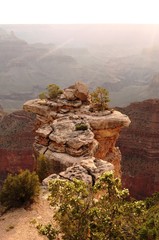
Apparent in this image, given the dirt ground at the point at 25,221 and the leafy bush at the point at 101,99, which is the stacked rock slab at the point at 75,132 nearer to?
the leafy bush at the point at 101,99

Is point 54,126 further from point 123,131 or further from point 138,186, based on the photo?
point 123,131

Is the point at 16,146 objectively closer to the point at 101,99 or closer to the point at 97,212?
the point at 101,99

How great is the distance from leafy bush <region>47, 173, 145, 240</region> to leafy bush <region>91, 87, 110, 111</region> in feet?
69.4

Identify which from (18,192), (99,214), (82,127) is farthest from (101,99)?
(99,214)

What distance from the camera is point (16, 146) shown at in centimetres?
6166

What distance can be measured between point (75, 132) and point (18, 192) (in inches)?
420

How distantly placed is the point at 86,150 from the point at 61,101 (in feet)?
30.3

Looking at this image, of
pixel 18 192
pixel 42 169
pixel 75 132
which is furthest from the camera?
pixel 75 132

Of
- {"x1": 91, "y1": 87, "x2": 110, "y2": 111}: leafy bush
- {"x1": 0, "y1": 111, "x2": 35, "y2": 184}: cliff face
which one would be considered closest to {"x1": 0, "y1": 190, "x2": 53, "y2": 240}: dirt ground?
{"x1": 91, "y1": 87, "x2": 110, "y2": 111}: leafy bush

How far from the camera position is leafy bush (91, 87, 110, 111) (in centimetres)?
3288

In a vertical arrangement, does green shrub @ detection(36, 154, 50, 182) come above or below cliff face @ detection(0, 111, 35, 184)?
above

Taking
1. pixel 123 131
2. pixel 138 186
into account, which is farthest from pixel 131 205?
pixel 123 131

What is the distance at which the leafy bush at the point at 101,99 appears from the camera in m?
32.9

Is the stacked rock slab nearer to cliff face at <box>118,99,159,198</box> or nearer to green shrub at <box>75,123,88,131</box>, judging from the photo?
green shrub at <box>75,123,88,131</box>
